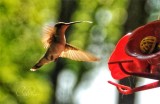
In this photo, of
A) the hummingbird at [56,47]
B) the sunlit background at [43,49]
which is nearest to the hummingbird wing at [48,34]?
the hummingbird at [56,47]

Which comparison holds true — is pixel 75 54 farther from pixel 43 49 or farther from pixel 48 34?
pixel 43 49

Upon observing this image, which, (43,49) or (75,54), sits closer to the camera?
(75,54)

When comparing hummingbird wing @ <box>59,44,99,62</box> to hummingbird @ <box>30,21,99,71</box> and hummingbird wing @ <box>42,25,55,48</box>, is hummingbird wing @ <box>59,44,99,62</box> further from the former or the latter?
hummingbird wing @ <box>42,25,55,48</box>

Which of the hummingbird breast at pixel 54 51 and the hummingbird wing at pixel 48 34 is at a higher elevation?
the hummingbird wing at pixel 48 34

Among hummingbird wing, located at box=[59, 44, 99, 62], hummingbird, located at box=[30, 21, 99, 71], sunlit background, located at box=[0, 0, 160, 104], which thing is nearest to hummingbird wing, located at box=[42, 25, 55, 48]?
hummingbird, located at box=[30, 21, 99, 71]

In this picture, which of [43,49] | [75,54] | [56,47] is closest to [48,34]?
[56,47]

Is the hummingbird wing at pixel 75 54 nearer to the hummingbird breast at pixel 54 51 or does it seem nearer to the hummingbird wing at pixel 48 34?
the hummingbird breast at pixel 54 51

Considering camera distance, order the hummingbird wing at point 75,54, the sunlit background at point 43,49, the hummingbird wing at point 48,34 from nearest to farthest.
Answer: the hummingbird wing at point 75,54 → the hummingbird wing at point 48,34 → the sunlit background at point 43,49
